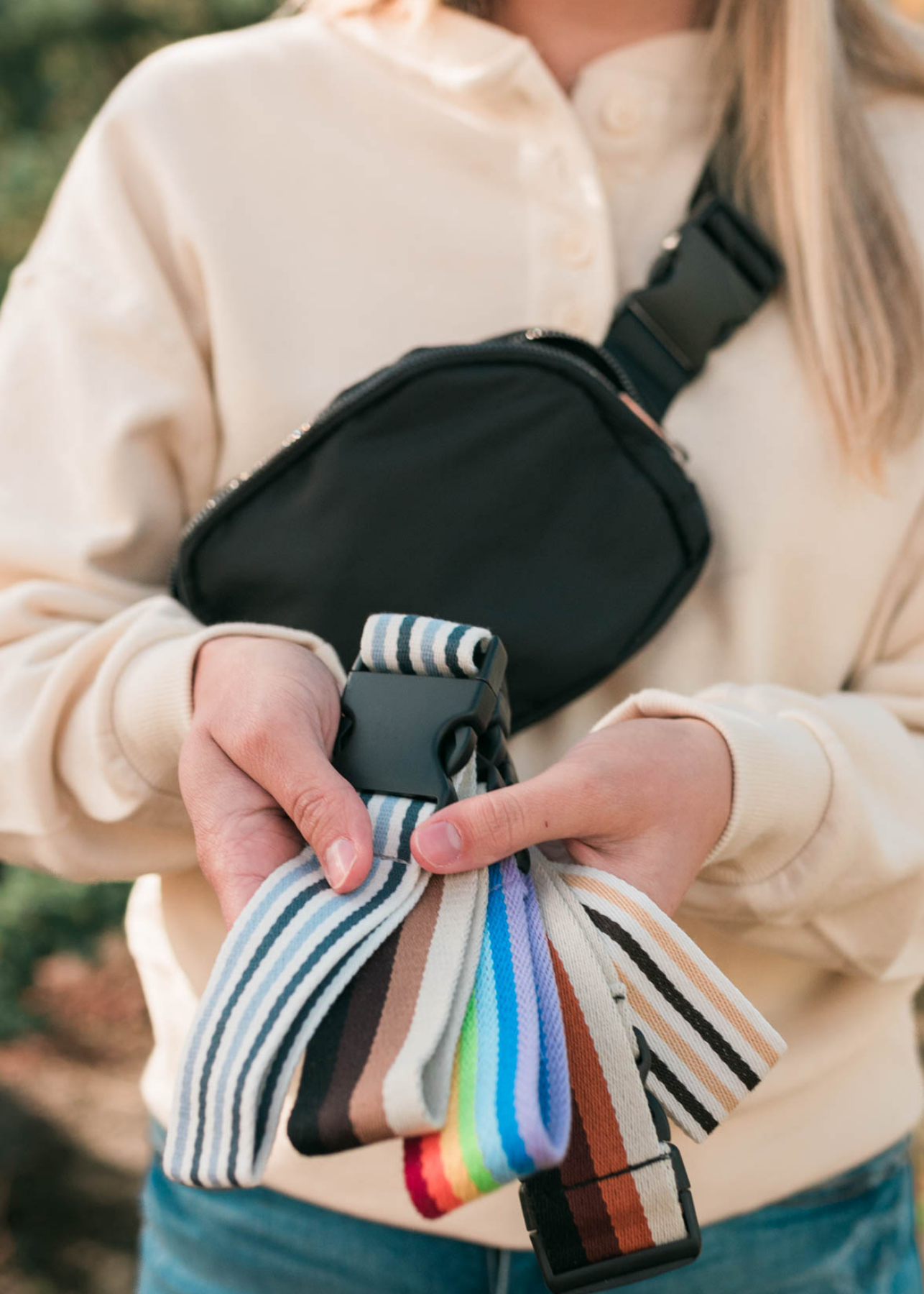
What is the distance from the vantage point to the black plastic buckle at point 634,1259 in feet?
1.95

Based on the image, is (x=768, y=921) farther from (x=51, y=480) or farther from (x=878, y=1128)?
(x=51, y=480)

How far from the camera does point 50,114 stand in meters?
2.45

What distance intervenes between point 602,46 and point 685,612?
61 centimetres

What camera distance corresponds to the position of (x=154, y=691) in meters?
0.86

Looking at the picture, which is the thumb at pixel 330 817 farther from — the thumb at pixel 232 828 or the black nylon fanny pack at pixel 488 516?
the black nylon fanny pack at pixel 488 516

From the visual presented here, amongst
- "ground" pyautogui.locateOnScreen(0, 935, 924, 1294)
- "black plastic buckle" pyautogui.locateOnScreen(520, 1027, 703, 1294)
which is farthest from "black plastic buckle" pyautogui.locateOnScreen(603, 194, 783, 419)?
"ground" pyautogui.locateOnScreen(0, 935, 924, 1294)

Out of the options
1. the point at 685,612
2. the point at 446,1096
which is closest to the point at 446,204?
the point at 685,612

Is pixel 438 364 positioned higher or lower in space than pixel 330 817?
higher

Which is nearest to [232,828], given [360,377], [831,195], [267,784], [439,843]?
[267,784]

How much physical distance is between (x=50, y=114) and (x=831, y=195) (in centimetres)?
206

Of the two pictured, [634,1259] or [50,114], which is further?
[50,114]

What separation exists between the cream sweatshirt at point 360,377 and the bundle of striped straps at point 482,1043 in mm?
264

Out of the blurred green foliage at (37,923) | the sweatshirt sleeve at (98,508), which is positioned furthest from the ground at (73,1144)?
the sweatshirt sleeve at (98,508)

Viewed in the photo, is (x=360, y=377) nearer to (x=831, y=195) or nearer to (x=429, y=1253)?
(x=831, y=195)
